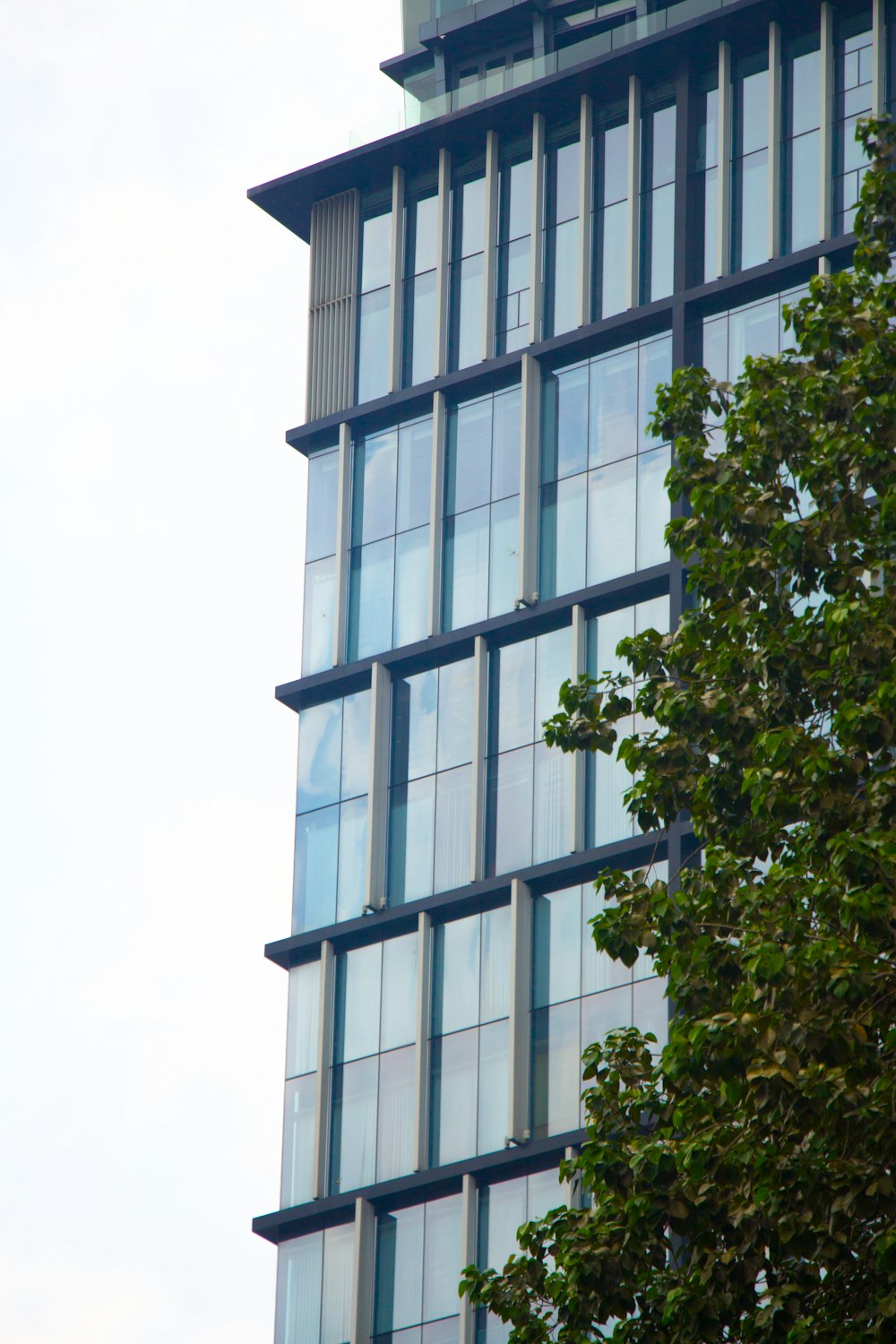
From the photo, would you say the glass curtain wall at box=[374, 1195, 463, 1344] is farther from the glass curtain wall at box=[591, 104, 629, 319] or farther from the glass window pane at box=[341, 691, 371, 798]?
the glass curtain wall at box=[591, 104, 629, 319]

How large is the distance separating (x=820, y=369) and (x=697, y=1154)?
8875mm


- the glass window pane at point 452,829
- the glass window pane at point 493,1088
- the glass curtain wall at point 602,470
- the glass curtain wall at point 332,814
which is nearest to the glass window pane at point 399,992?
the glass curtain wall at point 332,814

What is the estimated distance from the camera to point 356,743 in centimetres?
5544

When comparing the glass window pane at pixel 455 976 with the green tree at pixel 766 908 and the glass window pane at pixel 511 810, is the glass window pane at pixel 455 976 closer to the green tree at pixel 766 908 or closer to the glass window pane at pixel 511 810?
the glass window pane at pixel 511 810

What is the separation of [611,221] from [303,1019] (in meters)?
17.8

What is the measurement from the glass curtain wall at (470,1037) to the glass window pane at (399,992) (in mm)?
489

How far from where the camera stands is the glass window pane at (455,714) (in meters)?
53.9

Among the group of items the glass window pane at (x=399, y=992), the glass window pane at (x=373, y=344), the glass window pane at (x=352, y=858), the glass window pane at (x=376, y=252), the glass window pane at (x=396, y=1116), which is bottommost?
the glass window pane at (x=396, y=1116)

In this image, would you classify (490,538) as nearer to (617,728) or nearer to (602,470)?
(602,470)

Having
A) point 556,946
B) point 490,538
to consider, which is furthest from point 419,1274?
point 490,538

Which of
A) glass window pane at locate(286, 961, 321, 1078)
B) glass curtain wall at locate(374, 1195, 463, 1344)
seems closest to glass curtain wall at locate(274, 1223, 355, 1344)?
glass curtain wall at locate(374, 1195, 463, 1344)

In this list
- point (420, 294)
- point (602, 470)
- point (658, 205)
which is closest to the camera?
point (602, 470)

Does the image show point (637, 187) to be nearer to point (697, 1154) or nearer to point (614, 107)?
point (614, 107)

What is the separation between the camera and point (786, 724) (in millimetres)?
24766
